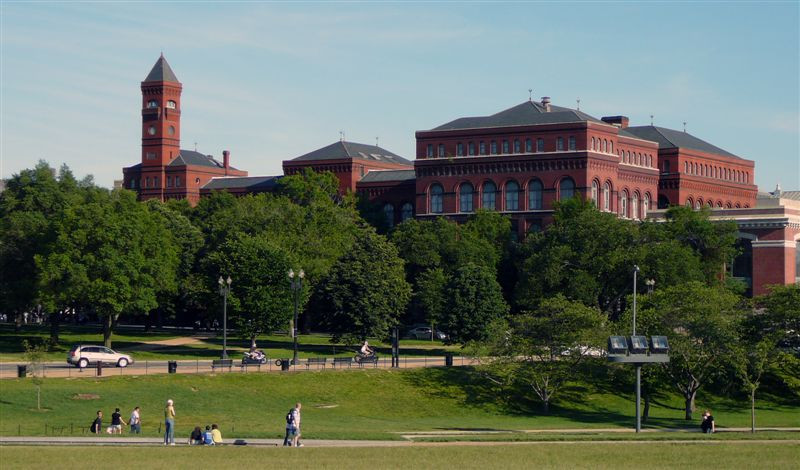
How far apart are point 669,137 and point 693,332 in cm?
7818

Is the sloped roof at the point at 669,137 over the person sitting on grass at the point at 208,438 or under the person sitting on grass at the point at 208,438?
over

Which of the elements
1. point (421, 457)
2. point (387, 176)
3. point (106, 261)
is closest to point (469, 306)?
point (106, 261)

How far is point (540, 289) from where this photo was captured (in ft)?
360

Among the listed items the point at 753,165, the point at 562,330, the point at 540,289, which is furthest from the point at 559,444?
the point at 753,165

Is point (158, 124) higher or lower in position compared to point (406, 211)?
higher

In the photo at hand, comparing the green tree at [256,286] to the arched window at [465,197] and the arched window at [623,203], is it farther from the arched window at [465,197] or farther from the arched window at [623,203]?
the arched window at [623,203]

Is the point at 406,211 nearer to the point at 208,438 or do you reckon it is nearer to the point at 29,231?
the point at 29,231

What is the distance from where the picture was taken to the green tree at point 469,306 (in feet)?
335

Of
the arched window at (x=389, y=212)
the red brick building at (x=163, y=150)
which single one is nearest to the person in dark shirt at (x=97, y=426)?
the arched window at (x=389, y=212)

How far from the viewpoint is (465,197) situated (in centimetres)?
14025

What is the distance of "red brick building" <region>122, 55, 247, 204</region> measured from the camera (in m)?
176

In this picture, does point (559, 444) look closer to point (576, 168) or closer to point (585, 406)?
point (585, 406)

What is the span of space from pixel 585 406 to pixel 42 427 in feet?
118

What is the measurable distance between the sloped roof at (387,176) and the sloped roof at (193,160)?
102 feet
